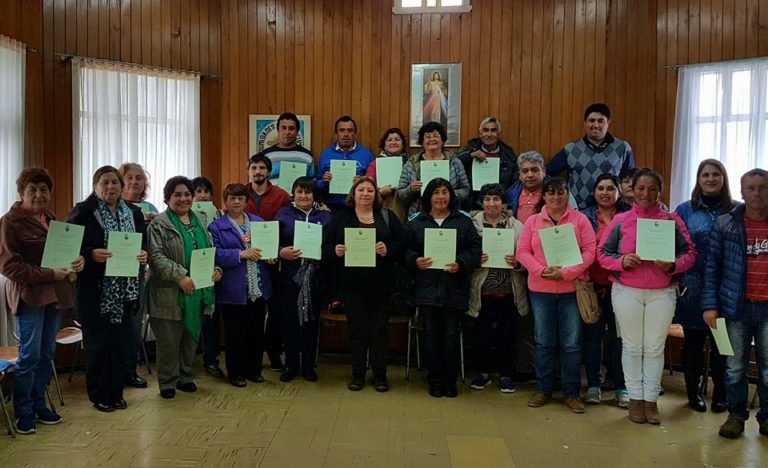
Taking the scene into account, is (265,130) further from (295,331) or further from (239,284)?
(295,331)

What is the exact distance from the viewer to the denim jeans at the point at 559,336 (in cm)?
381

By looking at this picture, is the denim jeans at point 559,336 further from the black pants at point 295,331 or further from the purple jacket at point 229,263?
the purple jacket at point 229,263

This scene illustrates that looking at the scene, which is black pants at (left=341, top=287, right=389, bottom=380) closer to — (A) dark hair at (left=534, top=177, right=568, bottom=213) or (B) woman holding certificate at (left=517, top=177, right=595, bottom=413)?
(B) woman holding certificate at (left=517, top=177, right=595, bottom=413)

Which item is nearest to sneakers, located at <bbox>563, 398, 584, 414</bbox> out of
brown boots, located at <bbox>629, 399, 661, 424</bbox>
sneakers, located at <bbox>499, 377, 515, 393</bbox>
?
brown boots, located at <bbox>629, 399, 661, 424</bbox>

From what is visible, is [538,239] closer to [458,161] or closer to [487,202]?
[487,202]

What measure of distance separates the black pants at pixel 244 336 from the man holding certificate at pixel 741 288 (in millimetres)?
3153

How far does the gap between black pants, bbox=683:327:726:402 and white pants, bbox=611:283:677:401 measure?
0.55 meters

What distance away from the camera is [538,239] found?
3871mm

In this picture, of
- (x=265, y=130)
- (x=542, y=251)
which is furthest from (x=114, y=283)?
(x=542, y=251)

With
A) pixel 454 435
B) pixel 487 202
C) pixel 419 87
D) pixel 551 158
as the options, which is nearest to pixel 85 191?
pixel 419 87

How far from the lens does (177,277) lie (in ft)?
12.5

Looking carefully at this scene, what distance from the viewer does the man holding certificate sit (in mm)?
3289

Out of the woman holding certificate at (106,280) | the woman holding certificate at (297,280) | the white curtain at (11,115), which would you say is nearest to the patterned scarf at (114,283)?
the woman holding certificate at (106,280)

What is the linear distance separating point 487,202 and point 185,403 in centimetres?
265
